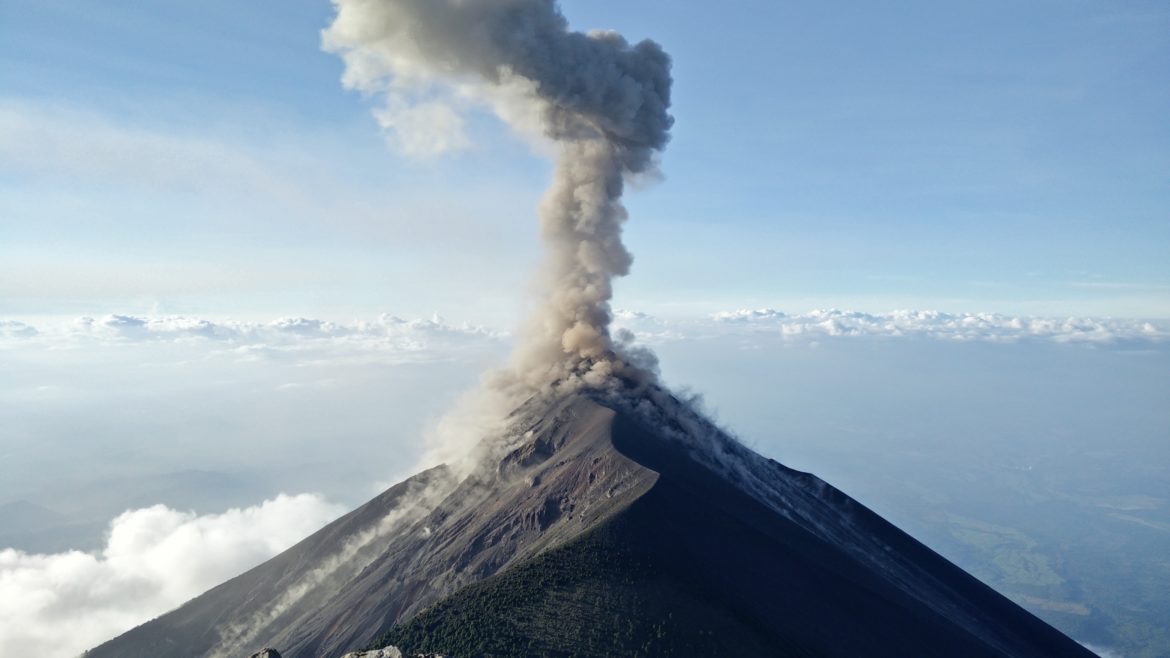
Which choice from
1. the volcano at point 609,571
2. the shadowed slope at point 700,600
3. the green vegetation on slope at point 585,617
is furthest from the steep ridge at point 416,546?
the green vegetation on slope at point 585,617

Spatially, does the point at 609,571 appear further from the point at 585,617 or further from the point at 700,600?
the point at 700,600

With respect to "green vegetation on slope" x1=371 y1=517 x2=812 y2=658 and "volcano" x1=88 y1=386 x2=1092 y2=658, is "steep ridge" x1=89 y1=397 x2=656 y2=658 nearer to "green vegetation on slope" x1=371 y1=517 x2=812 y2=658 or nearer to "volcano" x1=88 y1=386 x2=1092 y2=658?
"volcano" x1=88 y1=386 x2=1092 y2=658

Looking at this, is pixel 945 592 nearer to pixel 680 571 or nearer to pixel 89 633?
pixel 680 571

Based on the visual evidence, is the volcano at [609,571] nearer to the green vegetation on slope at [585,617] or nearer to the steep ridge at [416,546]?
the green vegetation on slope at [585,617]

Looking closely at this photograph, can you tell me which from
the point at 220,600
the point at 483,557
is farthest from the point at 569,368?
the point at 220,600

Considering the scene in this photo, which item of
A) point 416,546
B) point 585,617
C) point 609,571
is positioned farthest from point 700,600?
point 416,546

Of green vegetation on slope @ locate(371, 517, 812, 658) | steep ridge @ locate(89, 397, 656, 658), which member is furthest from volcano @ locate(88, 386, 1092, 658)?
steep ridge @ locate(89, 397, 656, 658)

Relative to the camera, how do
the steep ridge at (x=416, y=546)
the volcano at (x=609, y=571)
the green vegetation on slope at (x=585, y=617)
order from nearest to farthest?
the green vegetation on slope at (x=585, y=617)
the volcano at (x=609, y=571)
the steep ridge at (x=416, y=546)

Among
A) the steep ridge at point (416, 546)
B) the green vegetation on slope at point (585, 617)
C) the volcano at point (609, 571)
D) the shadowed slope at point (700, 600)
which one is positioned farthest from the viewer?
the steep ridge at point (416, 546)
